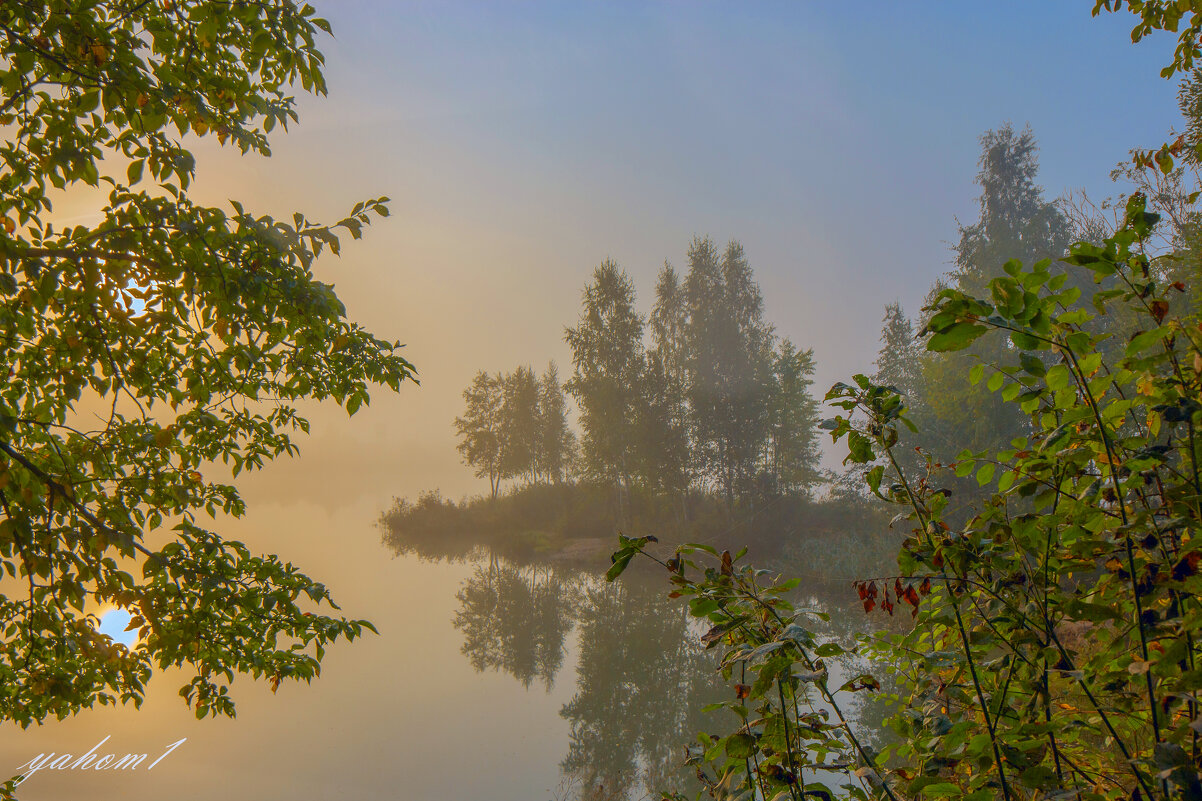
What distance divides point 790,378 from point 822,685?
1025 inches

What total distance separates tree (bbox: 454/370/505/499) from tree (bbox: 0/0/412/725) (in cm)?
3161

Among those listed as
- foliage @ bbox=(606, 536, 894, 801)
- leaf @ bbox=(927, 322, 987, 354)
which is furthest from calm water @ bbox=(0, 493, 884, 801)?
leaf @ bbox=(927, 322, 987, 354)

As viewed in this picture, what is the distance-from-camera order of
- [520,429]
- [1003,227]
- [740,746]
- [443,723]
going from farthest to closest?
[520,429], [1003,227], [443,723], [740,746]

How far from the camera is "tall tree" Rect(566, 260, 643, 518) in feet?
84.2

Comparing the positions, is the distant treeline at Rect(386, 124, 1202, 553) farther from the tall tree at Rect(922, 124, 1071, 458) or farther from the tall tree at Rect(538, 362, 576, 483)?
the tall tree at Rect(538, 362, 576, 483)

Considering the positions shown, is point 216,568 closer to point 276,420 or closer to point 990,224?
point 276,420

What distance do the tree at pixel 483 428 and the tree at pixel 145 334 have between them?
3161cm

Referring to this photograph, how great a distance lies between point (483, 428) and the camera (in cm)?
3550

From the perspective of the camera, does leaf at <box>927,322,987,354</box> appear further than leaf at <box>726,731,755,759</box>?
No

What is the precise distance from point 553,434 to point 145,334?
32.9m

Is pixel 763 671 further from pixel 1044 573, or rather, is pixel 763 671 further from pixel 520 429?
pixel 520 429

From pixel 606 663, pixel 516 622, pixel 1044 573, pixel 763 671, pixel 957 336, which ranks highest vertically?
pixel 957 336

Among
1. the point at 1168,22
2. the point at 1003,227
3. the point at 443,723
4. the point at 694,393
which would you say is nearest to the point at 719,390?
the point at 694,393

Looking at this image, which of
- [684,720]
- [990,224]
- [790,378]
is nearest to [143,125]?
[684,720]
